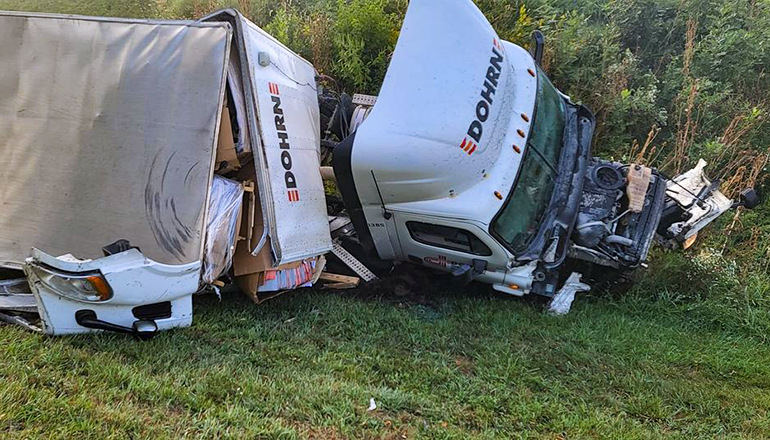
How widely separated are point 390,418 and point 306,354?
2.90 feet

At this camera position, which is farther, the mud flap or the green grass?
the mud flap

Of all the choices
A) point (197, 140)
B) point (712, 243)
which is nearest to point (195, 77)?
point (197, 140)

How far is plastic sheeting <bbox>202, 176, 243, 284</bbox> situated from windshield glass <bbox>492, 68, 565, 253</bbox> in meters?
2.14

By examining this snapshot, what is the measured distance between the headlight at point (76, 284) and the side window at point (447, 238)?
250cm

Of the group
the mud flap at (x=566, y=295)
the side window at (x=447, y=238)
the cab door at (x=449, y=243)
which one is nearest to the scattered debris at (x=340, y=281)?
the cab door at (x=449, y=243)

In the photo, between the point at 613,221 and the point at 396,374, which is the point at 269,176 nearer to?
the point at 396,374

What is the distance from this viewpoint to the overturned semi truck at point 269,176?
373 cm

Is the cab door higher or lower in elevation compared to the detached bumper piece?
lower

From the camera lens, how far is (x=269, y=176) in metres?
4.35

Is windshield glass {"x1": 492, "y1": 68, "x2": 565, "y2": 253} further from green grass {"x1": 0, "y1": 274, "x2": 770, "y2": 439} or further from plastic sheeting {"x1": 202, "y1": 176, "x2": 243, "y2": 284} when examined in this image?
plastic sheeting {"x1": 202, "y1": 176, "x2": 243, "y2": 284}

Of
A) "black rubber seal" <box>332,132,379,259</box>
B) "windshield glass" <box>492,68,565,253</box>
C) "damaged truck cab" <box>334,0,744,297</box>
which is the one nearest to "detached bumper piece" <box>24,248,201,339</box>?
"black rubber seal" <box>332,132,379,259</box>

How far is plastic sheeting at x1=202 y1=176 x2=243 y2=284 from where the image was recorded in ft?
12.9

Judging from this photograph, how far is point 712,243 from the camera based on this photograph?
20.7 ft

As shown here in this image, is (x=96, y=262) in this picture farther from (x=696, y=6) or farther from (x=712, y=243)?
(x=696, y=6)
